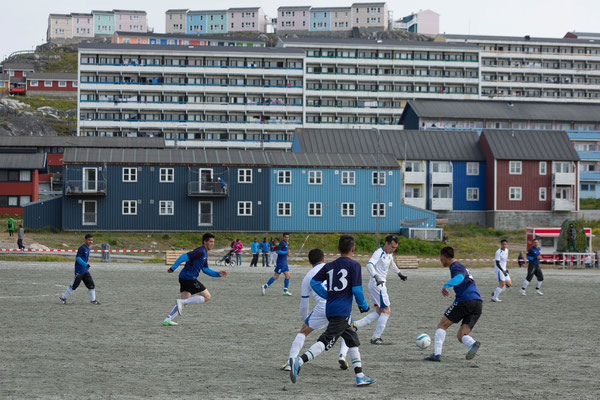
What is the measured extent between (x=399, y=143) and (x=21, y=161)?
3904cm

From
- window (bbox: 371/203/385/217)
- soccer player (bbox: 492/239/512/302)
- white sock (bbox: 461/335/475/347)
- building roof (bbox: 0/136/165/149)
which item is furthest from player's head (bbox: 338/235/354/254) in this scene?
building roof (bbox: 0/136/165/149)

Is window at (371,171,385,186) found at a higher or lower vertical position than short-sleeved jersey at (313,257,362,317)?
higher

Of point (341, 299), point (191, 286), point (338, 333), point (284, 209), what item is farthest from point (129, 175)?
point (338, 333)

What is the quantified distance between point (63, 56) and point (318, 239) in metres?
149

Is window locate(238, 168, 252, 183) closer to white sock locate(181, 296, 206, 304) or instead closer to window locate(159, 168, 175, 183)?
window locate(159, 168, 175, 183)

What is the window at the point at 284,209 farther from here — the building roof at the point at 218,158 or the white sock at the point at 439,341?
the white sock at the point at 439,341

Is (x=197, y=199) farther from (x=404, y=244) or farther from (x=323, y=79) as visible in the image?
(x=323, y=79)

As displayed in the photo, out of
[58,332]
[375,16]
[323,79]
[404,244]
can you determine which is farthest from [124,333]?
[375,16]

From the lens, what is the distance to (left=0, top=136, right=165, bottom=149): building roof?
9550 centimetres

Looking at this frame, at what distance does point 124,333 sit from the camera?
15523mm

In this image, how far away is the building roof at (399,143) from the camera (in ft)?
261

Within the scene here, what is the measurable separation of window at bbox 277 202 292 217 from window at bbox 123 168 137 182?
40.7 feet

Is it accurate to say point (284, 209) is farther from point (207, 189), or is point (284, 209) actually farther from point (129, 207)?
point (129, 207)

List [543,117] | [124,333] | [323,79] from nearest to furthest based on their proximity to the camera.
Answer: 1. [124,333]
2. [543,117]
3. [323,79]
